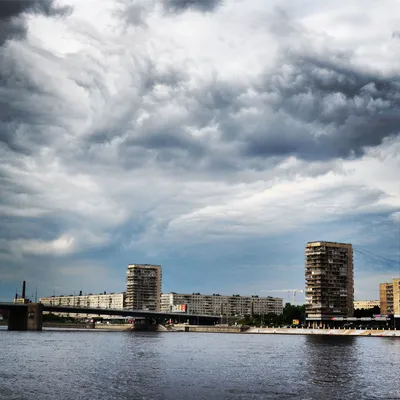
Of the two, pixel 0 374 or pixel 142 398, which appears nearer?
pixel 142 398

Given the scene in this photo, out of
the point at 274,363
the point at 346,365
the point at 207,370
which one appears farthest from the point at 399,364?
the point at 207,370

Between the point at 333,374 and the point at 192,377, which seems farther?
the point at 333,374

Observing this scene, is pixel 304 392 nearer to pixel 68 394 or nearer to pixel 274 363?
pixel 68 394

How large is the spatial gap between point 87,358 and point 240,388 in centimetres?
4491

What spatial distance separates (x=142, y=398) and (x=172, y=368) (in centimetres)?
2938

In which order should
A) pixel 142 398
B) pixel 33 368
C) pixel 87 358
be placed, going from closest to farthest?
Result: pixel 142 398 → pixel 33 368 → pixel 87 358

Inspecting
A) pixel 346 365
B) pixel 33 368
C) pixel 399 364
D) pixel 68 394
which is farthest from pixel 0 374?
pixel 399 364

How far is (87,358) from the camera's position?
4016 inches

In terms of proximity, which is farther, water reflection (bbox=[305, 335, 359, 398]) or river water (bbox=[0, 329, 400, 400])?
water reflection (bbox=[305, 335, 359, 398])

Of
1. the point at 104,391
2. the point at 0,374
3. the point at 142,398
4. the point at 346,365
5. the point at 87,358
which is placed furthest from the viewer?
the point at 87,358

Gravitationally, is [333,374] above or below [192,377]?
below

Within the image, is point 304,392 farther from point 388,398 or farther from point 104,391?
point 104,391

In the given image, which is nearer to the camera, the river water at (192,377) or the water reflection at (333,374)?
the river water at (192,377)

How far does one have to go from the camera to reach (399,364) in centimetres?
9794
